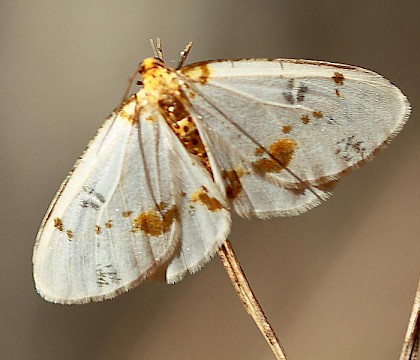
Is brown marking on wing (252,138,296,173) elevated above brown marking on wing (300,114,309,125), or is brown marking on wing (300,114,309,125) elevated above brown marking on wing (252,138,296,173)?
brown marking on wing (300,114,309,125)

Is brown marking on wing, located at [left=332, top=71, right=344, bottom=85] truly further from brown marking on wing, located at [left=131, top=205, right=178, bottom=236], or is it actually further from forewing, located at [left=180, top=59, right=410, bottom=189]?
brown marking on wing, located at [left=131, top=205, right=178, bottom=236]

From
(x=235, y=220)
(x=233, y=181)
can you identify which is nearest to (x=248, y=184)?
(x=233, y=181)

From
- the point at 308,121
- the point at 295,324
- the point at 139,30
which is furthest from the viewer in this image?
the point at 295,324

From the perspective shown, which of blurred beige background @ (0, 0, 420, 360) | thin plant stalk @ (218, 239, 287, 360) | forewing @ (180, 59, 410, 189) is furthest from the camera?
blurred beige background @ (0, 0, 420, 360)

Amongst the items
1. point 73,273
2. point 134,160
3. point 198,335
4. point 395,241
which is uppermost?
point 134,160

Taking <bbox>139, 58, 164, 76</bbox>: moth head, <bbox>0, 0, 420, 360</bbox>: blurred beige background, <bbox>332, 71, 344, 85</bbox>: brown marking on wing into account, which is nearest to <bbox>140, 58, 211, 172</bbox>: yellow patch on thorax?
<bbox>139, 58, 164, 76</bbox>: moth head

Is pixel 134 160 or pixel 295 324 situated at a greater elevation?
pixel 134 160

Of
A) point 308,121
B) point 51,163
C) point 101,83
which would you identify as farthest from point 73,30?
point 308,121

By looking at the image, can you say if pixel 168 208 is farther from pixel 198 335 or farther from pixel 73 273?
pixel 198 335
